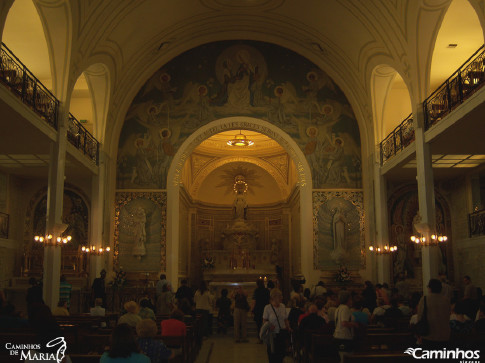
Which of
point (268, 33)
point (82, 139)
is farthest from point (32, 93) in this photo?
point (268, 33)

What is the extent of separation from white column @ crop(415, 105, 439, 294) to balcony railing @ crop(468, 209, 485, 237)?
3.95 meters

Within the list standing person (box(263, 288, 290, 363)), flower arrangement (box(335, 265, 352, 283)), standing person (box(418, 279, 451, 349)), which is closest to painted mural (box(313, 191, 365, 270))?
flower arrangement (box(335, 265, 352, 283))

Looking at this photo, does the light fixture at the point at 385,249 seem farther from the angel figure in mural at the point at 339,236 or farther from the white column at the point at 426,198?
the white column at the point at 426,198

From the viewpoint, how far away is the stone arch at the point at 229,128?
67.1 feet

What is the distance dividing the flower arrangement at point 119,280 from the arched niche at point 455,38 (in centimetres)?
1166

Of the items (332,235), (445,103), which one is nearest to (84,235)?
(332,235)

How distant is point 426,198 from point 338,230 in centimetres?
607

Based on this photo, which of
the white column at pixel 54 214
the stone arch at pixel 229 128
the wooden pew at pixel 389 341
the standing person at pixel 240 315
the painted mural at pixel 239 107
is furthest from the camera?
the painted mural at pixel 239 107

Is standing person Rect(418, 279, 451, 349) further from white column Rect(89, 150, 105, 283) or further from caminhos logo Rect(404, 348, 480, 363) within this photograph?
white column Rect(89, 150, 105, 283)

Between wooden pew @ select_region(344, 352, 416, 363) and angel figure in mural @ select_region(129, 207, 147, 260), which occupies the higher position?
angel figure in mural @ select_region(129, 207, 147, 260)

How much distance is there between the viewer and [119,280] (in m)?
19.2

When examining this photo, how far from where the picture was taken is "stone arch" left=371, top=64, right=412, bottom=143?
1909 centimetres

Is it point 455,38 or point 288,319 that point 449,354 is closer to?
Result: point 288,319

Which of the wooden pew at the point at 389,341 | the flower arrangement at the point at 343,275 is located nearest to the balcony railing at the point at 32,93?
the wooden pew at the point at 389,341
